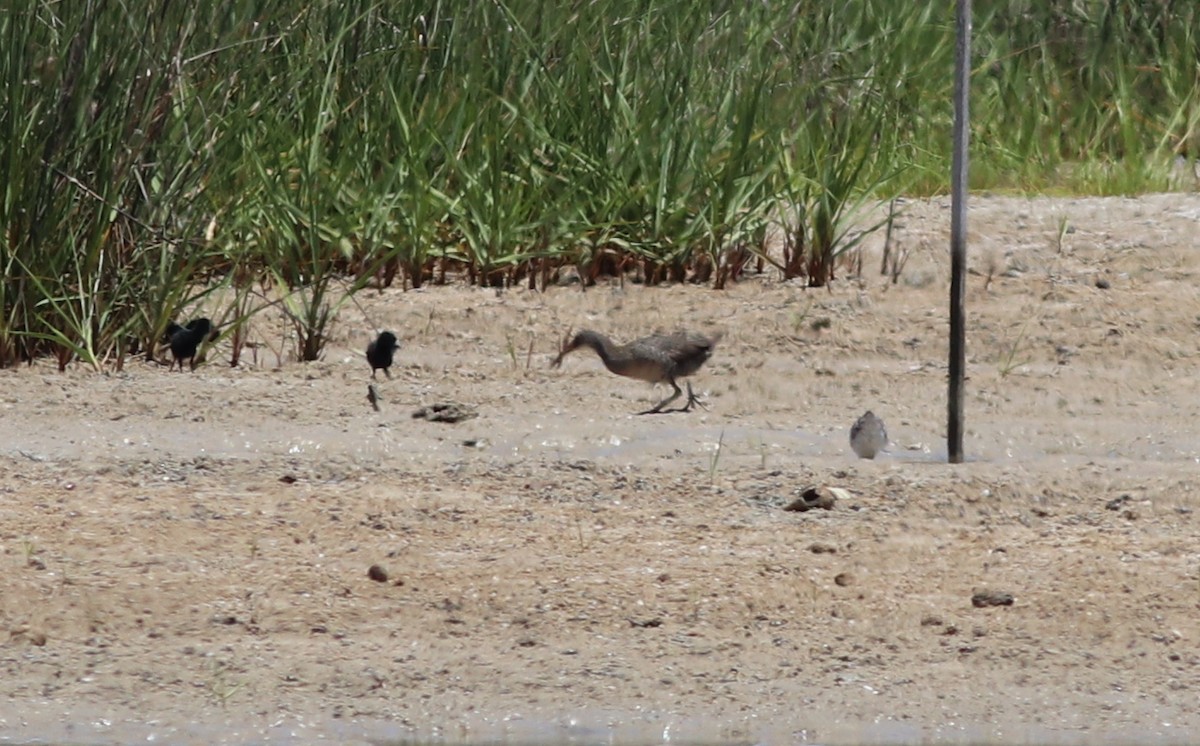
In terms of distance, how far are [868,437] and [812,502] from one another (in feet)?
1.91

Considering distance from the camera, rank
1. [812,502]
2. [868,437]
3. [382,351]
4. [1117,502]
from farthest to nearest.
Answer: [382,351] < [868,437] < [1117,502] < [812,502]

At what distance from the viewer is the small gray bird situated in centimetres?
643

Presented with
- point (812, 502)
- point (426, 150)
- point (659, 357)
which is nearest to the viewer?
point (812, 502)

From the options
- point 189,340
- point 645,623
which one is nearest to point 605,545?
point 645,623

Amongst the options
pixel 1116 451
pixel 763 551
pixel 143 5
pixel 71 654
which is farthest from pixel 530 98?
pixel 71 654

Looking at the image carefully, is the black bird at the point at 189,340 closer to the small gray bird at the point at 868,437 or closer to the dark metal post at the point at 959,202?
the small gray bird at the point at 868,437

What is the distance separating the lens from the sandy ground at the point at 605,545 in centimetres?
475

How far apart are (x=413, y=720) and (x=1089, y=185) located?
6.11m

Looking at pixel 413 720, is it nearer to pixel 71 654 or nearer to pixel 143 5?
pixel 71 654

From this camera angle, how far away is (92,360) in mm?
7293

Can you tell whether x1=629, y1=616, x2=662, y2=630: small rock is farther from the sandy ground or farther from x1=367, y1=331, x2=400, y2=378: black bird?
x1=367, y1=331, x2=400, y2=378: black bird

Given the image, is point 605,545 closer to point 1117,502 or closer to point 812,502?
point 812,502

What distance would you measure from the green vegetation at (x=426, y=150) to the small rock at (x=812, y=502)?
220 cm

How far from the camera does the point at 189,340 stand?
24.1 feet
